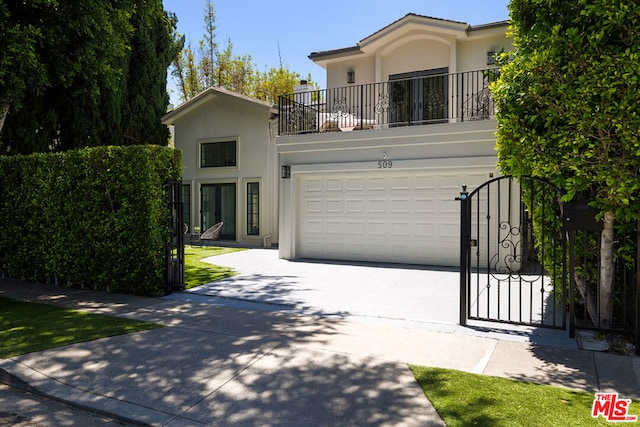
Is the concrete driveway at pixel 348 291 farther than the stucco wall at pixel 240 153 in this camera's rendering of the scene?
No

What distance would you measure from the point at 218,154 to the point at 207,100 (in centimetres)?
214

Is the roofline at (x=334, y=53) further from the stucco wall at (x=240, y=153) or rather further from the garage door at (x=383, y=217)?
the garage door at (x=383, y=217)

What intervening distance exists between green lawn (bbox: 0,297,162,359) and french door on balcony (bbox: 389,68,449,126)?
32.0 feet

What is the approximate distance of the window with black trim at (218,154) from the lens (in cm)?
1717

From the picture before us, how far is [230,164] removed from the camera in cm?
1716

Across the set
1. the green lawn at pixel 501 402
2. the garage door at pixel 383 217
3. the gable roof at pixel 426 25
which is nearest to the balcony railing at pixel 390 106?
the gable roof at pixel 426 25

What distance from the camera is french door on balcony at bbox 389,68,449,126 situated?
13.3m

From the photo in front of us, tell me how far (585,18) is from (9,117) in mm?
14006

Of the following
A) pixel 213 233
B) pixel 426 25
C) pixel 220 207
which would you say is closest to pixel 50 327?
pixel 213 233

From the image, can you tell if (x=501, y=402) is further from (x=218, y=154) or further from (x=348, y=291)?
(x=218, y=154)

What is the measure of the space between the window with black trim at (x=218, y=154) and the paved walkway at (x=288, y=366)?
434 inches

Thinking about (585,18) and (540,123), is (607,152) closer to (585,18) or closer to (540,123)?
(540,123)

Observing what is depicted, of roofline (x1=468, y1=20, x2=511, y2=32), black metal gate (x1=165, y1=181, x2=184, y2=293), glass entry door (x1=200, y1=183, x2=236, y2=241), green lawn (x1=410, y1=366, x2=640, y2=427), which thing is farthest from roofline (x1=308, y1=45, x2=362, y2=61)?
green lawn (x1=410, y1=366, x2=640, y2=427)

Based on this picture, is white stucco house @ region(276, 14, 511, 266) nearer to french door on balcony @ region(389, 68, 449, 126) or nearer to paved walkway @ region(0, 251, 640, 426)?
french door on balcony @ region(389, 68, 449, 126)
